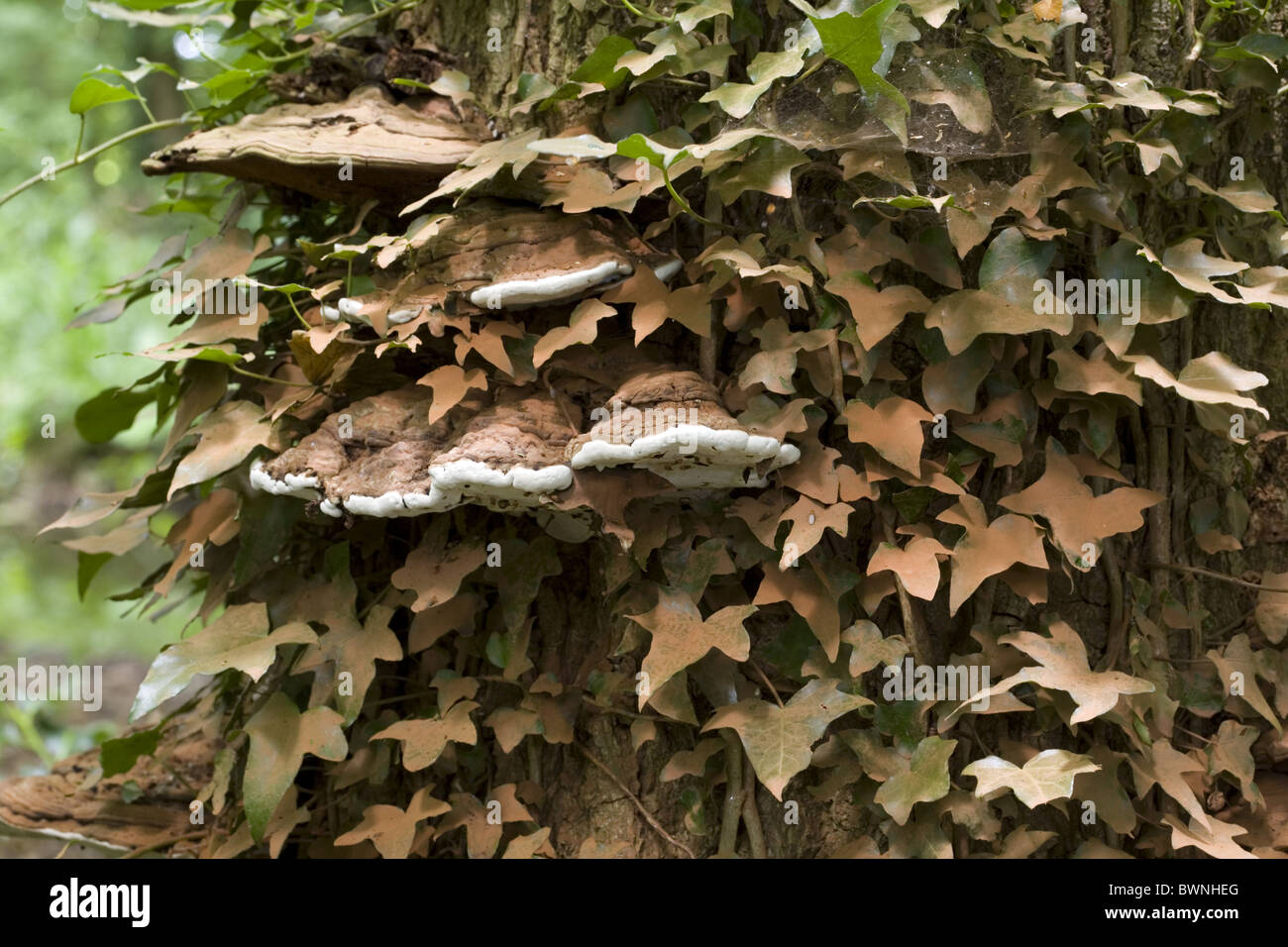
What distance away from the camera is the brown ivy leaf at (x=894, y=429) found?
171cm

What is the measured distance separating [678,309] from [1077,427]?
0.81 meters

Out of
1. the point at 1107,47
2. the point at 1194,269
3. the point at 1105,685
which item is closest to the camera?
the point at 1105,685

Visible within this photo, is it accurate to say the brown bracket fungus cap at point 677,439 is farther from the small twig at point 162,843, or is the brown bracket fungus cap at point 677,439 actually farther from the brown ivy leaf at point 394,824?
the small twig at point 162,843

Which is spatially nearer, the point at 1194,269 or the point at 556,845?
the point at 1194,269

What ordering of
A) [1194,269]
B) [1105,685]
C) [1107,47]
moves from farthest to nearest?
1. [1107,47]
2. [1194,269]
3. [1105,685]

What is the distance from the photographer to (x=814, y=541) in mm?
1663

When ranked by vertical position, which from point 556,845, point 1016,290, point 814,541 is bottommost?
point 556,845

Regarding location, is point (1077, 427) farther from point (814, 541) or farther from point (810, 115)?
point (810, 115)

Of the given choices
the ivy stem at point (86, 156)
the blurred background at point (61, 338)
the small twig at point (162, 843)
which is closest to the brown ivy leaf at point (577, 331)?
the ivy stem at point (86, 156)

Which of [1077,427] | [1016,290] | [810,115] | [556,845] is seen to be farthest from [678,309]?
[556,845]

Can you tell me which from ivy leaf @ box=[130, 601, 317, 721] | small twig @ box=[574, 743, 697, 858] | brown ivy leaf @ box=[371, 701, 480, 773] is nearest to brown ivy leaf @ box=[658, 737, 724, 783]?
small twig @ box=[574, 743, 697, 858]

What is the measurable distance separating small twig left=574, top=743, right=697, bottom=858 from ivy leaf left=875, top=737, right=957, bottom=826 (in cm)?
41

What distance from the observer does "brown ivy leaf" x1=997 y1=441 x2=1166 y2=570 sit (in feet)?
5.64

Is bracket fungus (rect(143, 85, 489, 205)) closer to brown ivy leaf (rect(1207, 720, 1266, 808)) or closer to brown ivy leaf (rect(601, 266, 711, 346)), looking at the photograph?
brown ivy leaf (rect(601, 266, 711, 346))
